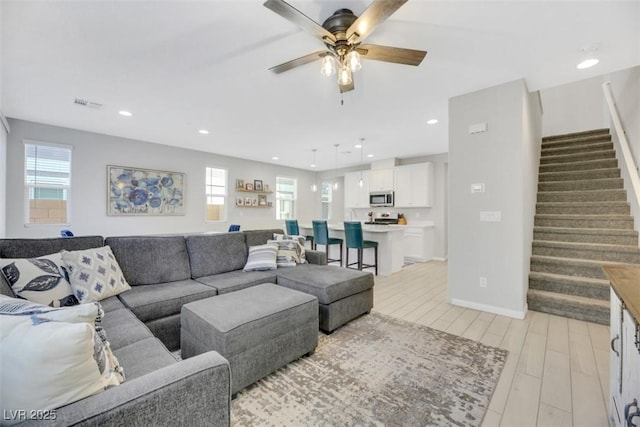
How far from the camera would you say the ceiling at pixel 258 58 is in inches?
73.6

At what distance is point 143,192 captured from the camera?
5172mm

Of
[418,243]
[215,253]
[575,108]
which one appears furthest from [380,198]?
[215,253]

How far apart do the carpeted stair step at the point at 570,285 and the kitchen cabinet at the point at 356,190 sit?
4.40m

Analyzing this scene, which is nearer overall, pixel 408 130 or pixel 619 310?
pixel 619 310

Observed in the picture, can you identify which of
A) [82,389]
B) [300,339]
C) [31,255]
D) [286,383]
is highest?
[31,255]

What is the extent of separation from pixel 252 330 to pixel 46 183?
16.0 ft

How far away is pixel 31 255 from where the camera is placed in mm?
1924

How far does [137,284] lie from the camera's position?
2.37 metres

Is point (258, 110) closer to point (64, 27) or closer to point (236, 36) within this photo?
point (236, 36)

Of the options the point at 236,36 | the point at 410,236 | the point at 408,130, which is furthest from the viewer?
the point at 410,236

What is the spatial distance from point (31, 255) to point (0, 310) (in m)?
1.62

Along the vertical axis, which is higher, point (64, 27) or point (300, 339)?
point (64, 27)

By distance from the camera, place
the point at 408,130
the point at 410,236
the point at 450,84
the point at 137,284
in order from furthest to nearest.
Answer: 1. the point at 410,236
2. the point at 408,130
3. the point at 450,84
4. the point at 137,284

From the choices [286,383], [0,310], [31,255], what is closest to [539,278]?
[286,383]
